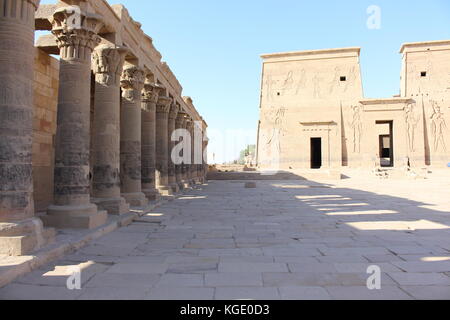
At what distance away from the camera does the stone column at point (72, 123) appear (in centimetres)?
568

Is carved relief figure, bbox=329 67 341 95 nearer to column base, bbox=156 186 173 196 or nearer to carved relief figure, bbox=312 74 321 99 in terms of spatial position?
carved relief figure, bbox=312 74 321 99

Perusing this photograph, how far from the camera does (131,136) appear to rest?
8.66 metres

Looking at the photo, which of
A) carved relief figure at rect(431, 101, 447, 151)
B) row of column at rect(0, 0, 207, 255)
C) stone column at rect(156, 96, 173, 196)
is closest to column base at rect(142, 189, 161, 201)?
row of column at rect(0, 0, 207, 255)

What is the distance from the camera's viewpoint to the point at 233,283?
3.29 meters

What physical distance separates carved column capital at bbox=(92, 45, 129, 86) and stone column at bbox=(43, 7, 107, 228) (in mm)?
1110

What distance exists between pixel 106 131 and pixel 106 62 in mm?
1465

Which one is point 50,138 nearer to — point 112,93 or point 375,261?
point 112,93

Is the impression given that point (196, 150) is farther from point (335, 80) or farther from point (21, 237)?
point (21, 237)

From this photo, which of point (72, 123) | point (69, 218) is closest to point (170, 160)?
point (72, 123)

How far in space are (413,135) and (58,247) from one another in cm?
3026

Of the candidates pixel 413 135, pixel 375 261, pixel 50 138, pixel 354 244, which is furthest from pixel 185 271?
pixel 413 135

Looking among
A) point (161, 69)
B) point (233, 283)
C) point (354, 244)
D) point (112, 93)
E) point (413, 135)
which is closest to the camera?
point (233, 283)
